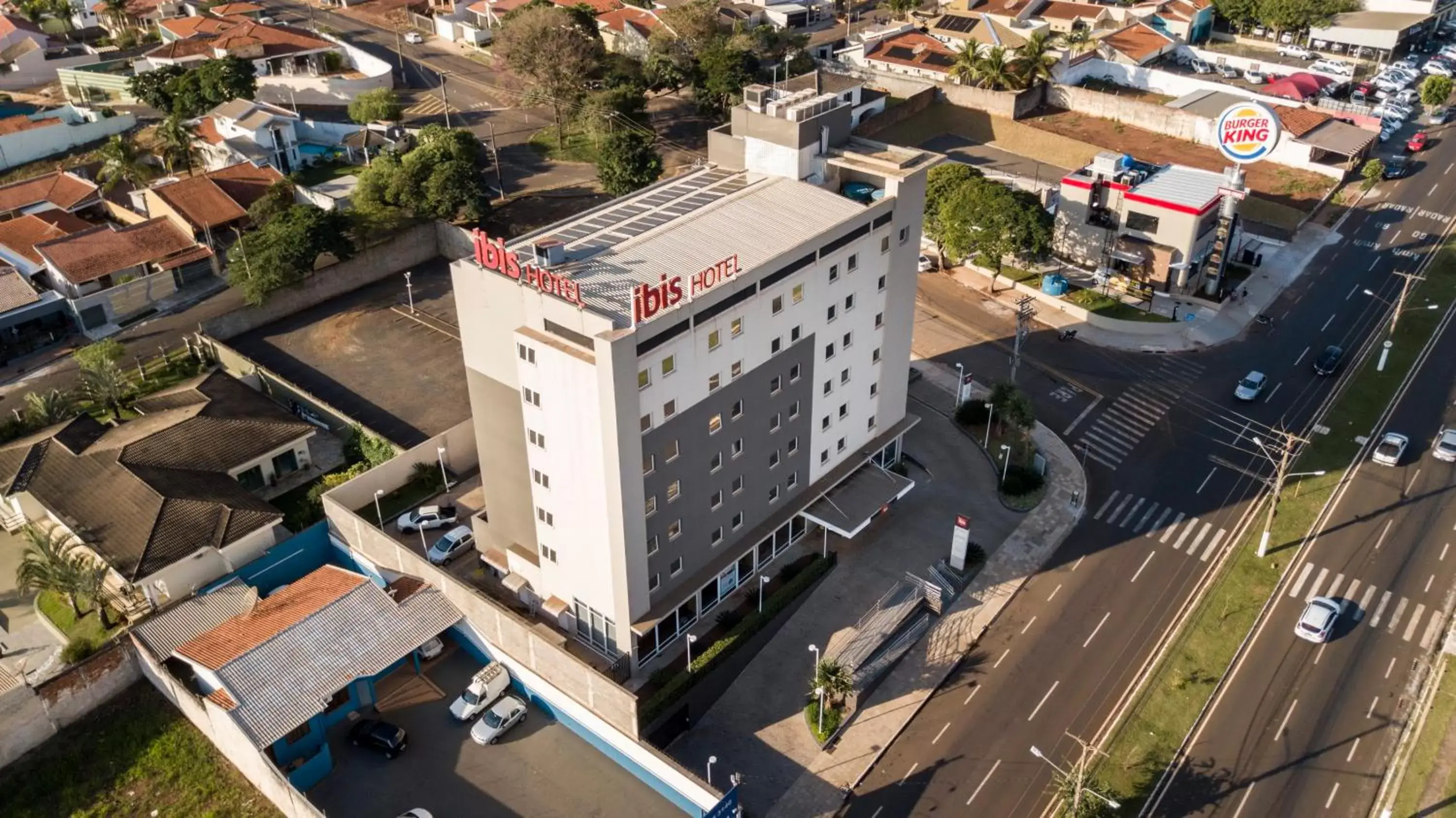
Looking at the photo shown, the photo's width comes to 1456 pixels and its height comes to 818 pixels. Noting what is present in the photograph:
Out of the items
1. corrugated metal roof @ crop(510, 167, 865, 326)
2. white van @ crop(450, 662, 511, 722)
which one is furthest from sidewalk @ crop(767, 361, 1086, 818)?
corrugated metal roof @ crop(510, 167, 865, 326)

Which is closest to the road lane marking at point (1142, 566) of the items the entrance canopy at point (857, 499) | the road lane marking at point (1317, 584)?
the road lane marking at point (1317, 584)

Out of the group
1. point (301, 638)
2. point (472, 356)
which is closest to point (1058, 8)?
point (472, 356)

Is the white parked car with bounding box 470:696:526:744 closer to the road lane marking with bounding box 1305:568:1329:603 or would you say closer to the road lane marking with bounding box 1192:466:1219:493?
the road lane marking with bounding box 1305:568:1329:603

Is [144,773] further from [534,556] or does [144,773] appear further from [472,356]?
[472,356]

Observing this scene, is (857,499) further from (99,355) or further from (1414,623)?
(99,355)

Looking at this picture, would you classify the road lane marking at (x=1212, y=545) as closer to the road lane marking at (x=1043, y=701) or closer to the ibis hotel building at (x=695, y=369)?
the road lane marking at (x=1043, y=701)

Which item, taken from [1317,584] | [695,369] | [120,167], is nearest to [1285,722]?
[1317,584]
